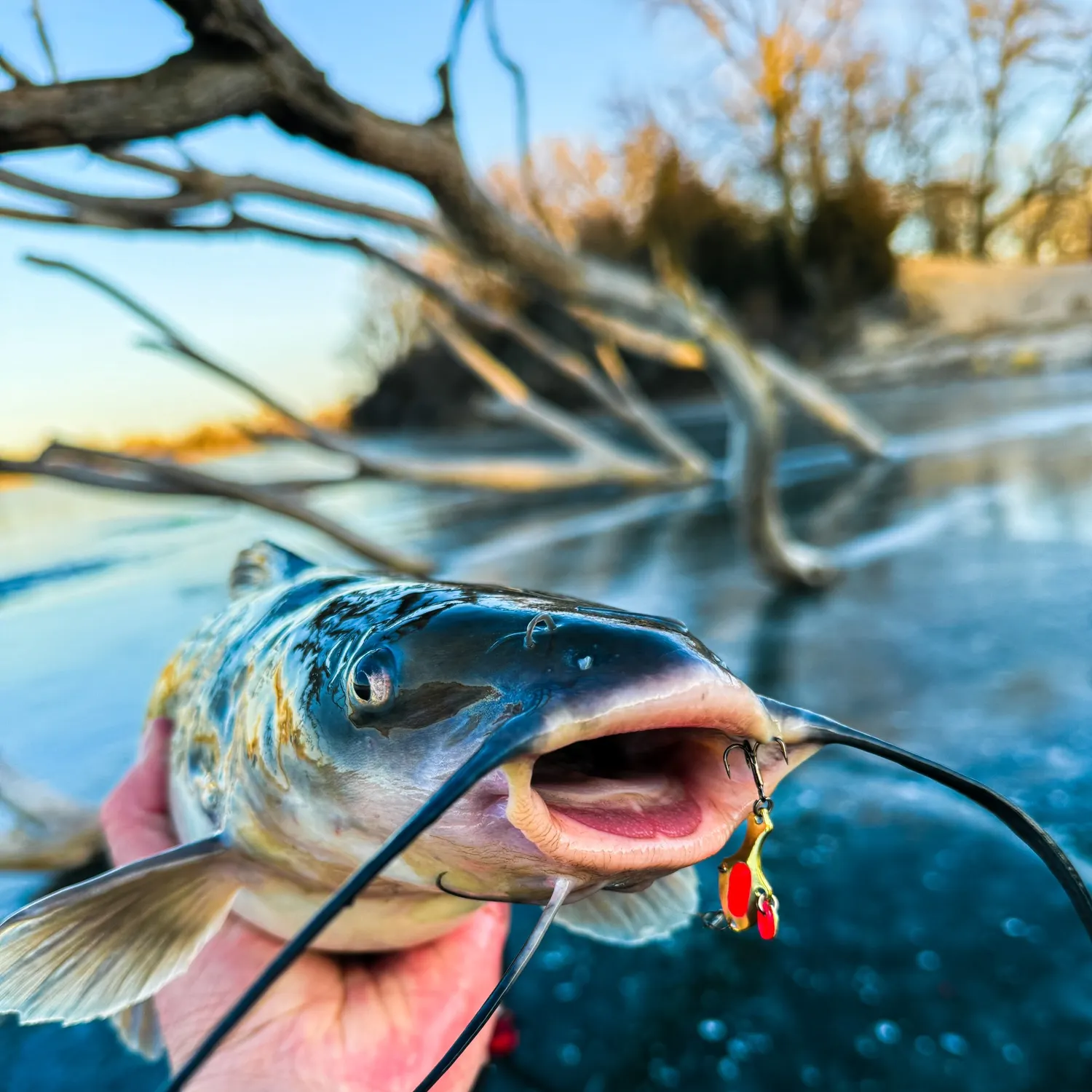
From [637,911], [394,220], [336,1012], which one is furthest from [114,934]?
[394,220]

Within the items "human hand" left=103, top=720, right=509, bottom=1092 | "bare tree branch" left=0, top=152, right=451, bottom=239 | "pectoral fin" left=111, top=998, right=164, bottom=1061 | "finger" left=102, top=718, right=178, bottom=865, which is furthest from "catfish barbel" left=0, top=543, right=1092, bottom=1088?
"bare tree branch" left=0, top=152, right=451, bottom=239

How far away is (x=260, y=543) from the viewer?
1.69m

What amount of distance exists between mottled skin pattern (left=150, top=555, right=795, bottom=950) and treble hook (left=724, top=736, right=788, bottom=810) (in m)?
0.02

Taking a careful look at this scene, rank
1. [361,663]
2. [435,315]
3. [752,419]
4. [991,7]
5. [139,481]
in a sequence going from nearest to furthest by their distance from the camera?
[361,663]
[139,481]
[752,419]
[435,315]
[991,7]

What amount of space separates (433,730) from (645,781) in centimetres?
23

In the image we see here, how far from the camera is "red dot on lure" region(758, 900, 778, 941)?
822 mm

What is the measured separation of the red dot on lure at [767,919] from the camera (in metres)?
0.82

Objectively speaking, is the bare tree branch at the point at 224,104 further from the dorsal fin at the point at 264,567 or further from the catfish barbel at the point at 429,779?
the catfish barbel at the point at 429,779

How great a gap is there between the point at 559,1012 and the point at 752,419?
3.95 metres

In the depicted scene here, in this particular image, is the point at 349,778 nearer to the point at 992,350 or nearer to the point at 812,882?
the point at 812,882

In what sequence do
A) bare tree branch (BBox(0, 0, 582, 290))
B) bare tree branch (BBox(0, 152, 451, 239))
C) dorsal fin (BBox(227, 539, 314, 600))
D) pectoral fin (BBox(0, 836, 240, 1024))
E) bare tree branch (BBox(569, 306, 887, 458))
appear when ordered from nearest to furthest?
pectoral fin (BBox(0, 836, 240, 1024)), dorsal fin (BBox(227, 539, 314, 600)), bare tree branch (BBox(0, 0, 582, 290)), bare tree branch (BBox(0, 152, 451, 239)), bare tree branch (BBox(569, 306, 887, 458))

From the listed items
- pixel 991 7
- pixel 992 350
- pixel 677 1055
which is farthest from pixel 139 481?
pixel 992 350

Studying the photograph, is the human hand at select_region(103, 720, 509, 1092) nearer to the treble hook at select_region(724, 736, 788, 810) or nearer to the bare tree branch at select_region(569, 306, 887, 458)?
the treble hook at select_region(724, 736, 788, 810)

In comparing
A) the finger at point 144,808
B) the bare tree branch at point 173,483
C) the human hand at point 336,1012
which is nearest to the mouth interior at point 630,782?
the human hand at point 336,1012
